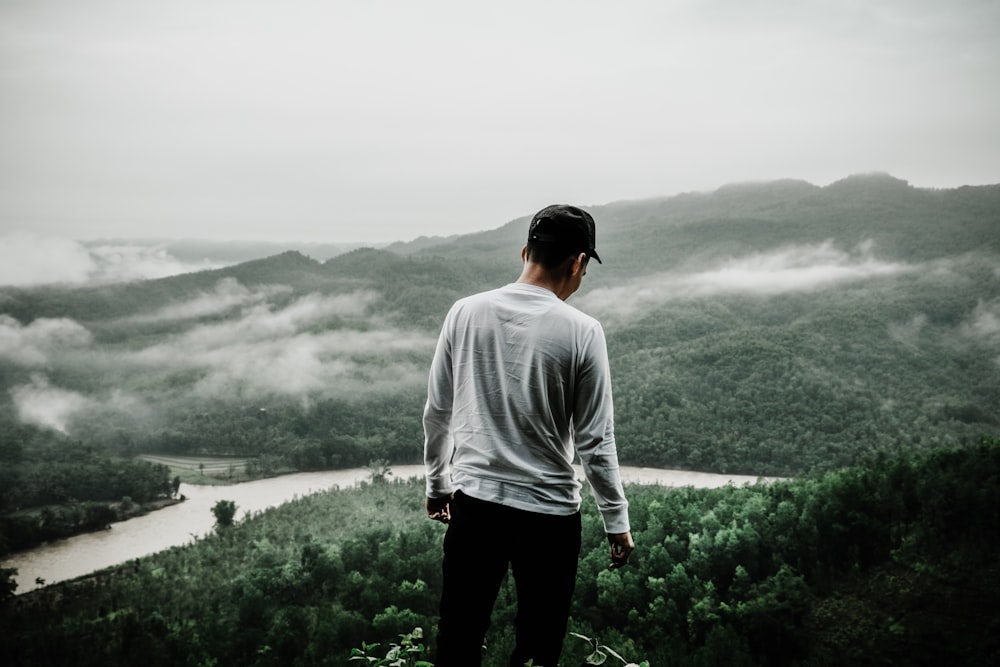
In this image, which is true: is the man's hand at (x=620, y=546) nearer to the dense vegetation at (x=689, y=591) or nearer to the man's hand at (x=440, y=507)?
the man's hand at (x=440, y=507)

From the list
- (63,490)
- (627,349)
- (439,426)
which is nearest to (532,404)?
(439,426)

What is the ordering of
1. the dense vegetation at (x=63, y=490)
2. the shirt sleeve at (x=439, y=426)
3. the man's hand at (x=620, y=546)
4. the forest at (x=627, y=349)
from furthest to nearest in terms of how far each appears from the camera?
the forest at (x=627, y=349)
the dense vegetation at (x=63, y=490)
the shirt sleeve at (x=439, y=426)
the man's hand at (x=620, y=546)

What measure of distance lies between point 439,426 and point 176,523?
39.8m

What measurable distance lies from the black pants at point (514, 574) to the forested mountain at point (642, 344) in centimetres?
4188

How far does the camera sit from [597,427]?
2.00 m

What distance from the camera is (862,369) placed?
193 ft

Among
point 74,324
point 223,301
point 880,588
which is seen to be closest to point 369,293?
point 223,301

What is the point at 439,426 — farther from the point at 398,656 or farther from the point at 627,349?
the point at 627,349

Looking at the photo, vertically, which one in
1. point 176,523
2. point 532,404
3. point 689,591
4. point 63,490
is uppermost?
point 532,404

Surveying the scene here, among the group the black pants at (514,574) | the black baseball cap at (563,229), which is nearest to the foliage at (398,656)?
the black pants at (514,574)

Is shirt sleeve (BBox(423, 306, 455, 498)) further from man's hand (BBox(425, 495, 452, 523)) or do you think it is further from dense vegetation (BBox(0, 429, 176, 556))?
dense vegetation (BBox(0, 429, 176, 556))

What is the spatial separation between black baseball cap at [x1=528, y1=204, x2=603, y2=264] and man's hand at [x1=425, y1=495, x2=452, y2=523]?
103 centimetres

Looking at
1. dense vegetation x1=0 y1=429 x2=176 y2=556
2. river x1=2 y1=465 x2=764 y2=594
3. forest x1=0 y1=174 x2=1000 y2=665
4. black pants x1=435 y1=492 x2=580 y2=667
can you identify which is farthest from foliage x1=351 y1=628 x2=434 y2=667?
dense vegetation x1=0 y1=429 x2=176 y2=556

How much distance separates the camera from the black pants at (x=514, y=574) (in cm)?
196
